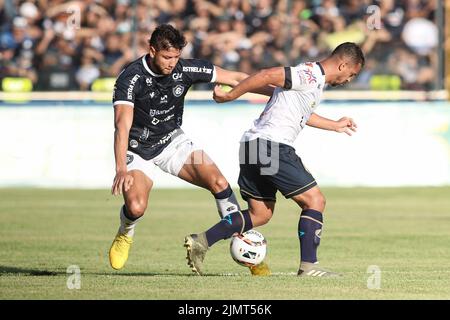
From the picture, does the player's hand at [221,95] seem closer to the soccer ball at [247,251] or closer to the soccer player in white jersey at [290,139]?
the soccer player in white jersey at [290,139]

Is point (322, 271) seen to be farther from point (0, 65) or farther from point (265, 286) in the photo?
point (0, 65)

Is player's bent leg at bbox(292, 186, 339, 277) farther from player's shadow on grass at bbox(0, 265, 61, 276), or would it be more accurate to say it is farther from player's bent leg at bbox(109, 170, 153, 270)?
player's shadow on grass at bbox(0, 265, 61, 276)

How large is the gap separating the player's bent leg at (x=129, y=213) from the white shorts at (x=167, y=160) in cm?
8

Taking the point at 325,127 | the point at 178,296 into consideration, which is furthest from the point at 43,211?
the point at 178,296

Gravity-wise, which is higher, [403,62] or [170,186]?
[403,62]

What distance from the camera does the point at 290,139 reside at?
10.4 m

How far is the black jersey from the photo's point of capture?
418 inches

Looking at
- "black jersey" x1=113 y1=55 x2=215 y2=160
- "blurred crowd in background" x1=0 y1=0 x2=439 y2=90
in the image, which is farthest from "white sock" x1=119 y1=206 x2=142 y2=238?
"blurred crowd in background" x1=0 y1=0 x2=439 y2=90

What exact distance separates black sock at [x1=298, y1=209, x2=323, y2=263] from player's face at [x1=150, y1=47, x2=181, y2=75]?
1.84 meters

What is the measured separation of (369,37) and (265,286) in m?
12.6

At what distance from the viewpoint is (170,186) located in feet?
71.4

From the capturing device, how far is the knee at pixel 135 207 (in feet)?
35.4

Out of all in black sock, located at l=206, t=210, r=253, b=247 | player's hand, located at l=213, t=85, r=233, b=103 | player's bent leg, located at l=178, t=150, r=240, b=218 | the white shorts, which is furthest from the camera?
the white shorts

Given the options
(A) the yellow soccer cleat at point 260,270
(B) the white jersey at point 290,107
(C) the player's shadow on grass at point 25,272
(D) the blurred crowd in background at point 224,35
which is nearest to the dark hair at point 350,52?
(B) the white jersey at point 290,107
